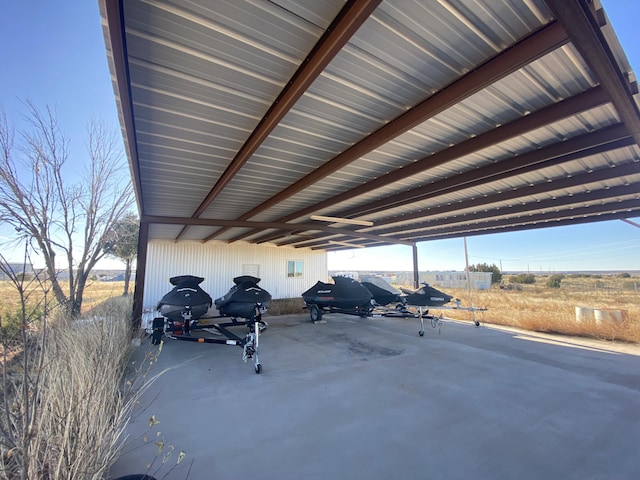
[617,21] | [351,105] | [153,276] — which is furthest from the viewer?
[153,276]

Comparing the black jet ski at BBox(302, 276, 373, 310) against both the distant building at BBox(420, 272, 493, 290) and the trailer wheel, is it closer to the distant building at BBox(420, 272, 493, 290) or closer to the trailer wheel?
the trailer wheel

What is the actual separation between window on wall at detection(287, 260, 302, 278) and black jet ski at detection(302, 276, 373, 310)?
22.4 feet

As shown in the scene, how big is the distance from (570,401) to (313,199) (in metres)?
5.70

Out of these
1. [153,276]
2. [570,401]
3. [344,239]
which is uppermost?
[344,239]

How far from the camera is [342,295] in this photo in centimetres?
898

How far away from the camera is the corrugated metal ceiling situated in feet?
6.77

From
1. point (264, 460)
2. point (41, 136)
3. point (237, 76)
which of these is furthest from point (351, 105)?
point (41, 136)

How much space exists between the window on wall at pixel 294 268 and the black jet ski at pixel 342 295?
684cm

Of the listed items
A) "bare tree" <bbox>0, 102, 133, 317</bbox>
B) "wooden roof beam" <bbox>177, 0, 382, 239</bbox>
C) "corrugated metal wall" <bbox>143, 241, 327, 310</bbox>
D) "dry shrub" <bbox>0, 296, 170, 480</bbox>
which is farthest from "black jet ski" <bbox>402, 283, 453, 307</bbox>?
"corrugated metal wall" <bbox>143, 241, 327, 310</bbox>

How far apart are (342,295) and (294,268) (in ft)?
26.1

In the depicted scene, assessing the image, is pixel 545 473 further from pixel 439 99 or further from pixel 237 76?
pixel 237 76

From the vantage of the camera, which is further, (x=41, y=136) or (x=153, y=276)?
(x=153, y=276)

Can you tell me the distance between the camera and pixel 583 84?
274 centimetres

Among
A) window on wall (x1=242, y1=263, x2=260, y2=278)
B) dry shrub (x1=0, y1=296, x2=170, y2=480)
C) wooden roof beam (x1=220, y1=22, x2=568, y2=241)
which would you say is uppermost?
wooden roof beam (x1=220, y1=22, x2=568, y2=241)
